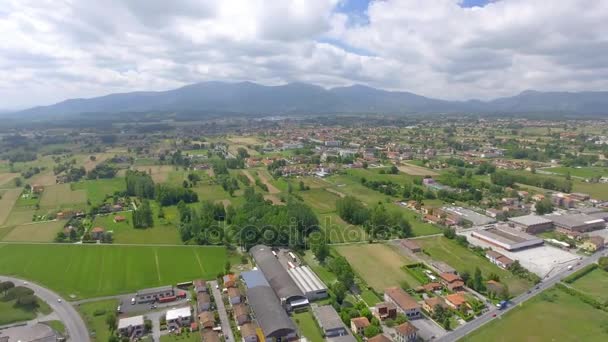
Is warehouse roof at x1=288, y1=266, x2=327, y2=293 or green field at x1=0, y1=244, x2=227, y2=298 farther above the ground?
warehouse roof at x1=288, y1=266, x2=327, y2=293

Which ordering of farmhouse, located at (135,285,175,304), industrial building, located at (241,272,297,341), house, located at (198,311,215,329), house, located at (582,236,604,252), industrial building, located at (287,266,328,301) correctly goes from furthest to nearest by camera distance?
house, located at (582,236,604,252), industrial building, located at (287,266,328,301), farmhouse, located at (135,285,175,304), house, located at (198,311,215,329), industrial building, located at (241,272,297,341)

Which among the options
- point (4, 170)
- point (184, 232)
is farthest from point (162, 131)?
point (184, 232)

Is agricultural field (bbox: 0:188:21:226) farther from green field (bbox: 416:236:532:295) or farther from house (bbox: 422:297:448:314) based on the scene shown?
green field (bbox: 416:236:532:295)

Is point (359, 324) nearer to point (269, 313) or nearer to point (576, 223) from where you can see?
point (269, 313)

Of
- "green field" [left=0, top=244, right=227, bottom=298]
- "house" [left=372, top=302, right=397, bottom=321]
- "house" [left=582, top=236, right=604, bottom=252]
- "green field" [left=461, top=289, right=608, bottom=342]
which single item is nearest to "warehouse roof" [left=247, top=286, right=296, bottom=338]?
"house" [left=372, top=302, right=397, bottom=321]

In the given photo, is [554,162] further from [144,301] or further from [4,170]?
[4,170]

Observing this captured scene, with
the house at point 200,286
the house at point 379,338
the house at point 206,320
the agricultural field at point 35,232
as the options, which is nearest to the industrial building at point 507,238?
the house at point 379,338
